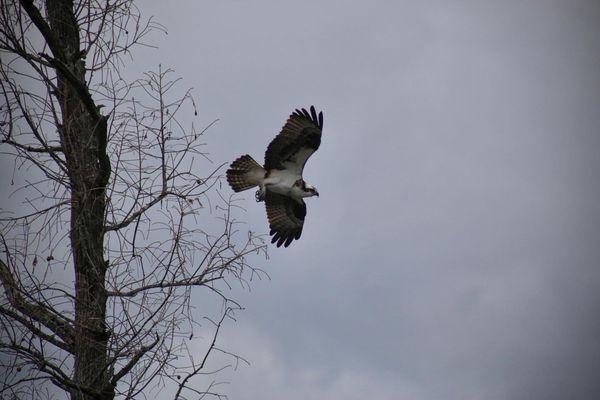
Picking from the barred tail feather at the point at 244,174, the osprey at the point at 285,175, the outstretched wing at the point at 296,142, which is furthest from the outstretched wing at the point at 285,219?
the outstretched wing at the point at 296,142

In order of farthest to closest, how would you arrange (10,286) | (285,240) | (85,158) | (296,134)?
(285,240), (296,134), (85,158), (10,286)

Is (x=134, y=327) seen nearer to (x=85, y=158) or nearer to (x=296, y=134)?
(x=85, y=158)

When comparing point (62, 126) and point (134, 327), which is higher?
point (62, 126)

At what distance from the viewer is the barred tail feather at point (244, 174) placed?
1469 centimetres

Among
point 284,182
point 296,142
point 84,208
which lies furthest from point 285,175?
point 84,208

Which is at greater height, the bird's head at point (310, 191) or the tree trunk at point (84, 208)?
the bird's head at point (310, 191)

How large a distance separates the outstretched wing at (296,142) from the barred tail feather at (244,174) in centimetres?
52

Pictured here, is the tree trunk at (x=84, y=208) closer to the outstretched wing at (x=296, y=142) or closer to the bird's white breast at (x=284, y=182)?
the outstretched wing at (x=296, y=142)

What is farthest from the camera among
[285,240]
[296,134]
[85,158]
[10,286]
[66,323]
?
[285,240]

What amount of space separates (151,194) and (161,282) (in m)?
0.67

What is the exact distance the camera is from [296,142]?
44.5 ft

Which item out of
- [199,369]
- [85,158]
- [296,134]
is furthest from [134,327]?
[296,134]

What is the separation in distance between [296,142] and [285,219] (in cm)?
201

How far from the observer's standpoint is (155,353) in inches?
208
